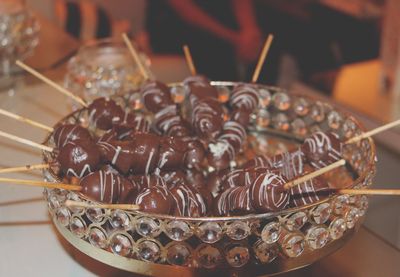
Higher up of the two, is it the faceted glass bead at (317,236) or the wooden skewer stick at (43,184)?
the wooden skewer stick at (43,184)

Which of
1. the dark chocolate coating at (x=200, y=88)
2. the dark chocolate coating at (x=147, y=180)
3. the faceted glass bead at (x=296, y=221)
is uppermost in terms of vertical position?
the dark chocolate coating at (x=200, y=88)

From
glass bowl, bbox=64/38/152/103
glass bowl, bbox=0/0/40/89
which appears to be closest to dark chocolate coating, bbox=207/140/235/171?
glass bowl, bbox=64/38/152/103

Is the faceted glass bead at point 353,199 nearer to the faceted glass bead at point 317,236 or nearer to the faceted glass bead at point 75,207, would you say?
the faceted glass bead at point 317,236

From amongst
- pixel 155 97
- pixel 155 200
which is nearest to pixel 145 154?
pixel 155 200

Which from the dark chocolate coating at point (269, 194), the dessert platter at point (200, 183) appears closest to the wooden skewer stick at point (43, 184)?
the dessert platter at point (200, 183)

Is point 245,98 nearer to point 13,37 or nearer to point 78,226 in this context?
point 78,226

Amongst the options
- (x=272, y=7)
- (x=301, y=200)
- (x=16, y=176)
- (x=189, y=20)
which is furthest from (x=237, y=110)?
(x=272, y=7)
